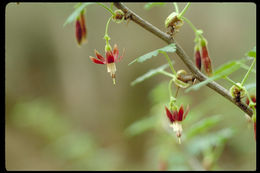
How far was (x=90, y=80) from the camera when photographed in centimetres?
627

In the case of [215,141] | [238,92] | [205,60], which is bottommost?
[215,141]

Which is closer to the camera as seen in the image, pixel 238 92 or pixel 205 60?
pixel 238 92

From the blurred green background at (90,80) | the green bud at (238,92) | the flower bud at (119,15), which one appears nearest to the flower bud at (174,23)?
the flower bud at (119,15)

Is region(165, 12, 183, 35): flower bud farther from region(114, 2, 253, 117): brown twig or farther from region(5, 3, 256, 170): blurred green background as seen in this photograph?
region(5, 3, 256, 170): blurred green background

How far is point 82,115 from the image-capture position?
6.19m

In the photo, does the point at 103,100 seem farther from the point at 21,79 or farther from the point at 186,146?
the point at 186,146

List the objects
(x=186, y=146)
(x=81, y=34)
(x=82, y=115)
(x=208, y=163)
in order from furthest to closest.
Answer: (x=82, y=115) → (x=186, y=146) → (x=208, y=163) → (x=81, y=34)

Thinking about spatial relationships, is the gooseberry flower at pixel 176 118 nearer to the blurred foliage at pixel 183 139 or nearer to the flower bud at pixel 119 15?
the flower bud at pixel 119 15

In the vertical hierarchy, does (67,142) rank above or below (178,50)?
below

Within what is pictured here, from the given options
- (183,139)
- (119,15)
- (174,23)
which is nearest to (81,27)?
(119,15)

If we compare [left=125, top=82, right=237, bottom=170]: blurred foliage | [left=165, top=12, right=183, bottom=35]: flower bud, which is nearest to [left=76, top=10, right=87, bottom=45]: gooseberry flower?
[left=165, top=12, right=183, bottom=35]: flower bud

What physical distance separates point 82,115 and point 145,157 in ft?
5.58

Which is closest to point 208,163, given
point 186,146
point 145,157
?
point 186,146

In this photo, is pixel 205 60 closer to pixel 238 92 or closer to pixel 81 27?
pixel 238 92
